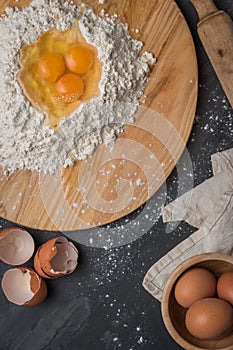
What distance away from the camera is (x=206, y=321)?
1861 millimetres

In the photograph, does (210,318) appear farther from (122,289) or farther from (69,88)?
(69,88)

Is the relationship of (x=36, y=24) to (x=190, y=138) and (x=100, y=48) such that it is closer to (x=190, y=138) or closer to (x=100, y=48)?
(x=100, y=48)

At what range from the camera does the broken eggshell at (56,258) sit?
6.91ft

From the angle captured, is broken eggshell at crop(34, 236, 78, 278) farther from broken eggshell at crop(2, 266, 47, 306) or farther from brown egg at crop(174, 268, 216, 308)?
brown egg at crop(174, 268, 216, 308)

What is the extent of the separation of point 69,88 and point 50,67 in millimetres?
89

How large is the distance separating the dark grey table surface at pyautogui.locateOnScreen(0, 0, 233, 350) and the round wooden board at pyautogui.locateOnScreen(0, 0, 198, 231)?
0.19ft

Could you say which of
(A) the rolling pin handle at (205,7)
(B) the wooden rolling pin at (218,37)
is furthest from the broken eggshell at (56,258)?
(A) the rolling pin handle at (205,7)

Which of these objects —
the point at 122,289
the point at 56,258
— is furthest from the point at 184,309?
the point at 56,258

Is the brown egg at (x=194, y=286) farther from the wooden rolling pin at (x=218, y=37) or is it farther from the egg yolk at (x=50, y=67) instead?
the egg yolk at (x=50, y=67)

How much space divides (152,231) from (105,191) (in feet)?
0.68

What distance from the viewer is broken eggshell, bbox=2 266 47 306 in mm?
2148

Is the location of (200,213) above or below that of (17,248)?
below

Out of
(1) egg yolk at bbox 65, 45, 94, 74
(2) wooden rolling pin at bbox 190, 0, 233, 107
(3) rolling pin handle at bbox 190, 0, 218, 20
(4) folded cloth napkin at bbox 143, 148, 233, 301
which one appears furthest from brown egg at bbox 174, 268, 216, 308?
(3) rolling pin handle at bbox 190, 0, 218, 20

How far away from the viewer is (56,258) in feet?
7.06
